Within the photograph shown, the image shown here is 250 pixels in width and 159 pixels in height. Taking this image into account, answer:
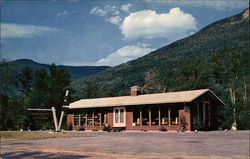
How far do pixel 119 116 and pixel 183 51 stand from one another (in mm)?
44162

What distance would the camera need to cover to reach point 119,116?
32562 mm

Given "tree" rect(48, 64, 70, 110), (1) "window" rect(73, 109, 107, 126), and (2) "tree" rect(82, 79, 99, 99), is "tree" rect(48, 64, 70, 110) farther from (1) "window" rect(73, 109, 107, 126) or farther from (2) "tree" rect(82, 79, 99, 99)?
(1) "window" rect(73, 109, 107, 126)

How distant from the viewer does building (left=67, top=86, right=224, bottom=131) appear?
28.0 metres

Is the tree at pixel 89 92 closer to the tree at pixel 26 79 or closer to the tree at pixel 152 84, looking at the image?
the tree at pixel 152 84

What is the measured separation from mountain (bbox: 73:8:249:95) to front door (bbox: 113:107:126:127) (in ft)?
102

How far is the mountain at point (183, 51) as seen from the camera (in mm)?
67312

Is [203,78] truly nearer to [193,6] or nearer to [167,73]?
[167,73]

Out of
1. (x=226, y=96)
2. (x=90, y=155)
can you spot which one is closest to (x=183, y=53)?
(x=226, y=96)

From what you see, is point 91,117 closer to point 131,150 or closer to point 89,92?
point 89,92

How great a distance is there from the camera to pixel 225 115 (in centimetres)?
3038

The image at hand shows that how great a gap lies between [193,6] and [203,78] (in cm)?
2879

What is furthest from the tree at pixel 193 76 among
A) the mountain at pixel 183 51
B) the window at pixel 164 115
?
the mountain at pixel 183 51

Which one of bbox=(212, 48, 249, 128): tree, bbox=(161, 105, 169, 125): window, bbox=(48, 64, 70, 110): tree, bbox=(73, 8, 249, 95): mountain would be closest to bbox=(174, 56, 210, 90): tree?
bbox=(212, 48, 249, 128): tree

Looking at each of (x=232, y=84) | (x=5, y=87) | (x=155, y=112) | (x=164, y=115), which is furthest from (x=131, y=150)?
(x=5, y=87)
